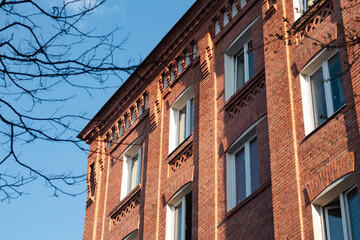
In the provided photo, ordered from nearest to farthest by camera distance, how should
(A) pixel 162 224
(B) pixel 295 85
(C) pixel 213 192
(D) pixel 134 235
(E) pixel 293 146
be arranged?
(E) pixel 293 146
(B) pixel 295 85
(C) pixel 213 192
(A) pixel 162 224
(D) pixel 134 235

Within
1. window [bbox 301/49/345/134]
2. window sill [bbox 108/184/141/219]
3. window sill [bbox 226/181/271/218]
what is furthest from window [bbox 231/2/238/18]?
window sill [bbox 226/181/271/218]

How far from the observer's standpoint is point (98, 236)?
2362 cm

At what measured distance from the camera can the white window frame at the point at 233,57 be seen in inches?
761

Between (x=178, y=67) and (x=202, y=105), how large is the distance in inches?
→ 114

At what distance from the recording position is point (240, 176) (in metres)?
17.5

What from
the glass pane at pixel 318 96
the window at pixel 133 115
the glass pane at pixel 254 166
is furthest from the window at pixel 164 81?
the glass pane at pixel 318 96

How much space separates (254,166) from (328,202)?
3187 millimetres

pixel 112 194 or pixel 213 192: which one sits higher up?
pixel 112 194

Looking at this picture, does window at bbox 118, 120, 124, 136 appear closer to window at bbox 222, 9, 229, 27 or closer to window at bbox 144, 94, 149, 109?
window at bbox 144, 94, 149, 109

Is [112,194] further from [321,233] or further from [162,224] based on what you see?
[321,233]

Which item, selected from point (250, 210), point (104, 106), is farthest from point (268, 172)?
point (104, 106)

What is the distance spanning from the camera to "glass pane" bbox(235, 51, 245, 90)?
19391 millimetres

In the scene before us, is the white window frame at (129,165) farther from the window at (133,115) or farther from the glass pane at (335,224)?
the glass pane at (335,224)

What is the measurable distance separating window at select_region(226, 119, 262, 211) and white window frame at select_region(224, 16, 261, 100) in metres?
1.82
